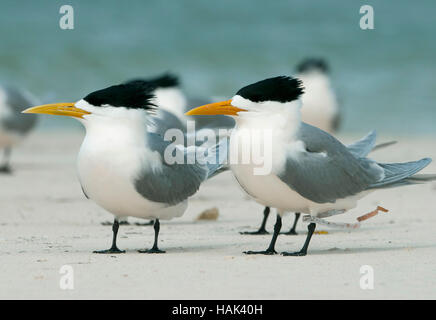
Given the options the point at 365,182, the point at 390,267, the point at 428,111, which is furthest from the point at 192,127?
the point at 428,111

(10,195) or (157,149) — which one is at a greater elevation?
(157,149)

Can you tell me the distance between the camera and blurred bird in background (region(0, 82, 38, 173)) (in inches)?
431

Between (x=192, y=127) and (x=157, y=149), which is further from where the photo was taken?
(x=192, y=127)

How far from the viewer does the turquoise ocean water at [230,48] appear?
19516 mm

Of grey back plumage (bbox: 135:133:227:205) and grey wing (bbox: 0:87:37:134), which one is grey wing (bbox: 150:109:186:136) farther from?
grey wing (bbox: 0:87:37:134)

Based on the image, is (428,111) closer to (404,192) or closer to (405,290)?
(404,192)

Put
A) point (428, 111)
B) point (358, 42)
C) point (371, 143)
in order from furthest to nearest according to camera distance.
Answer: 1. point (358, 42)
2. point (428, 111)
3. point (371, 143)

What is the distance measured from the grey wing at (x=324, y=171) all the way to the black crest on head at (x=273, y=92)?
0.21 m

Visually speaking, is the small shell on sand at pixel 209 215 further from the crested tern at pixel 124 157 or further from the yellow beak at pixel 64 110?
the yellow beak at pixel 64 110

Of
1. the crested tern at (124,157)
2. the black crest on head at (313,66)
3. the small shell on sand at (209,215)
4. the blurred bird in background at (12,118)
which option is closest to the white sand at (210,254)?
the small shell on sand at (209,215)

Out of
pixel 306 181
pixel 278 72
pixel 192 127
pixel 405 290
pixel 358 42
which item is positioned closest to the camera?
pixel 405 290

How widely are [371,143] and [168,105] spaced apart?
389 centimetres

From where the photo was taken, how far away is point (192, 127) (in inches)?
355

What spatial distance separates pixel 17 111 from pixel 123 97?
20.2 ft
